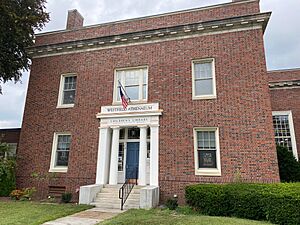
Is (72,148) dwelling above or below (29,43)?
below

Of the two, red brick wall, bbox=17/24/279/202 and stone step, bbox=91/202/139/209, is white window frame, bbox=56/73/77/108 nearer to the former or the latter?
red brick wall, bbox=17/24/279/202

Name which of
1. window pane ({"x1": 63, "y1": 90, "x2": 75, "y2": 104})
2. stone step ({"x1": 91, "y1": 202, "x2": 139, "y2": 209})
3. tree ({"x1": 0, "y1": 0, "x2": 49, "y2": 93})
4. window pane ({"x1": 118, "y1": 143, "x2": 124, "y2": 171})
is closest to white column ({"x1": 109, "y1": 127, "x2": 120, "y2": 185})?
window pane ({"x1": 118, "y1": 143, "x2": 124, "y2": 171})

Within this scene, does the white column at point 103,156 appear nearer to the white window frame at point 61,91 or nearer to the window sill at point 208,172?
the white window frame at point 61,91

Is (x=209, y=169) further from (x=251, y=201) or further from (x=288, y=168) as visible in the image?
(x=288, y=168)

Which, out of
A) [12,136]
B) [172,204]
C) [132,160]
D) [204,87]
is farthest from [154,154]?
[12,136]

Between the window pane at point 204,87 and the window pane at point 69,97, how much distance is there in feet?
24.0

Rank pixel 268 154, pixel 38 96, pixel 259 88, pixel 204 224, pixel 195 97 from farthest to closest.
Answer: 1. pixel 38 96
2. pixel 195 97
3. pixel 259 88
4. pixel 268 154
5. pixel 204 224

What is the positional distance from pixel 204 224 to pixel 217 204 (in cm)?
216

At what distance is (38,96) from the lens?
1448 cm

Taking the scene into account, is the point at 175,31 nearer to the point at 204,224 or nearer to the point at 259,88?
the point at 259,88

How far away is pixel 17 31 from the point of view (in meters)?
13.1

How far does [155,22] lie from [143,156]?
25.8 feet

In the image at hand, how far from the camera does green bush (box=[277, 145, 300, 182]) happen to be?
12820mm

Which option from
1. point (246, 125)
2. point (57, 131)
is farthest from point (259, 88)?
point (57, 131)
